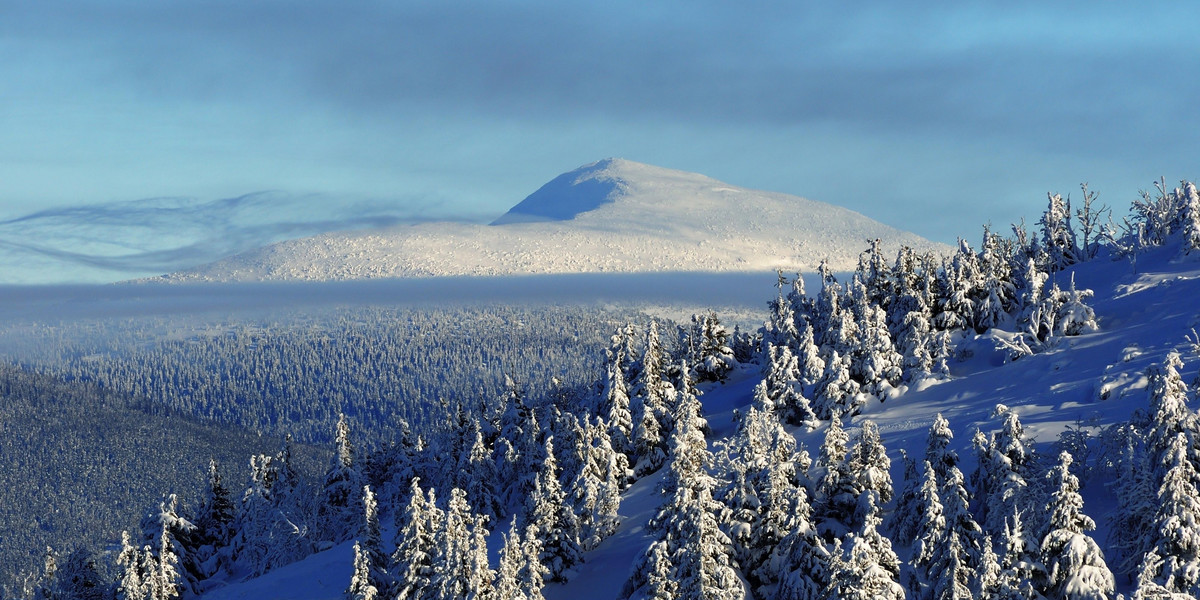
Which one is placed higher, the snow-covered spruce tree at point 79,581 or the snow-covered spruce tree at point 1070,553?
the snow-covered spruce tree at point 1070,553

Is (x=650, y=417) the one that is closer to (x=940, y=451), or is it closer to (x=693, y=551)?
(x=693, y=551)

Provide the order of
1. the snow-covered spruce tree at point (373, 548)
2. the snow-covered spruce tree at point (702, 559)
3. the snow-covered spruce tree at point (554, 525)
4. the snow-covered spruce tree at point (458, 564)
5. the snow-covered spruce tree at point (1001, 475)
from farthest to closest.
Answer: the snow-covered spruce tree at point (554, 525), the snow-covered spruce tree at point (373, 548), the snow-covered spruce tree at point (458, 564), the snow-covered spruce tree at point (702, 559), the snow-covered spruce tree at point (1001, 475)

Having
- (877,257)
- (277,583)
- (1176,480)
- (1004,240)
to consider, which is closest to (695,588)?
(1176,480)

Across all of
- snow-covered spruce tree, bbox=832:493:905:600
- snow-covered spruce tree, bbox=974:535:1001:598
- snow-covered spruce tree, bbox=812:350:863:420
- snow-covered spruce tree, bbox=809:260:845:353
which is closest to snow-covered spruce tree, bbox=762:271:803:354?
snow-covered spruce tree, bbox=809:260:845:353

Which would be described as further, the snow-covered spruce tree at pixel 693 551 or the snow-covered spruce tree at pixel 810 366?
the snow-covered spruce tree at pixel 810 366

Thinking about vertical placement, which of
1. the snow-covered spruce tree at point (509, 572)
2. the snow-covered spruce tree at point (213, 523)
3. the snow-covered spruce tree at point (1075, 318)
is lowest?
the snow-covered spruce tree at point (213, 523)

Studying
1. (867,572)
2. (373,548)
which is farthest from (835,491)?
(373,548)

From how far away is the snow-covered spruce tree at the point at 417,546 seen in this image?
143 ft

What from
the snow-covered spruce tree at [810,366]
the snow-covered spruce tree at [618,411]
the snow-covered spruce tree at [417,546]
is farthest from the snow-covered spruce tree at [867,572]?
the snow-covered spruce tree at [810,366]

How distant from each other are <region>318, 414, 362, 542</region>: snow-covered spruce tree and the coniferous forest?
19cm

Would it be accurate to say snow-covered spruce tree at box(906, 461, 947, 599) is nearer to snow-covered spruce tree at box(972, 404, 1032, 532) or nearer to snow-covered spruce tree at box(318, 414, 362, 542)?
snow-covered spruce tree at box(972, 404, 1032, 532)

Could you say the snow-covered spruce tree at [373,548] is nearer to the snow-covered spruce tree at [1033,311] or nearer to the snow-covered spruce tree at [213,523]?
the snow-covered spruce tree at [213,523]

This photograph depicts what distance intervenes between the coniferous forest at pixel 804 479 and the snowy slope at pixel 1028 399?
17.9 inches

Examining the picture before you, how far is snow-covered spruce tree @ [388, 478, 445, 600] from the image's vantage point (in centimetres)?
4353
